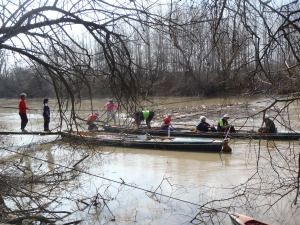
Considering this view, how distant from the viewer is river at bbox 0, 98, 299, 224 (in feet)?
21.1

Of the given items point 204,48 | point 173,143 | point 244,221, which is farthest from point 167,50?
point 173,143

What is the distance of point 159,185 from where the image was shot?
26.1ft

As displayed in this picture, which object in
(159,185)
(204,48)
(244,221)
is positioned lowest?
(159,185)

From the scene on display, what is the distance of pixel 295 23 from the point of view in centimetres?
368

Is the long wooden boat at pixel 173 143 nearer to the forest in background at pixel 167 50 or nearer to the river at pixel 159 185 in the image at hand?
the river at pixel 159 185

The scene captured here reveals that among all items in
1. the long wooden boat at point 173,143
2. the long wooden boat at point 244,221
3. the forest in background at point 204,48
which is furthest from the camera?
the long wooden boat at point 173,143

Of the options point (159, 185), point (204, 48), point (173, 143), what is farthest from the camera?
point (173, 143)

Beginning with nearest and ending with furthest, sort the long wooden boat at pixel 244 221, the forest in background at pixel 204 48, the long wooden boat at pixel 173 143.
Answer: the forest in background at pixel 204 48 → the long wooden boat at pixel 244 221 → the long wooden boat at pixel 173 143

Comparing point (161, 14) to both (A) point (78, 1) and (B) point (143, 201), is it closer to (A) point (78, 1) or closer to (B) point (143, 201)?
(A) point (78, 1)

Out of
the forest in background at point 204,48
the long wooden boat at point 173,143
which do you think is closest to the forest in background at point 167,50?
the forest in background at point 204,48

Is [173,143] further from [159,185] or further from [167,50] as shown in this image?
[167,50]

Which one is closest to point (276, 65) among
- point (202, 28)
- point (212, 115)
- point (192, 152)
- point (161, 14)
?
point (202, 28)

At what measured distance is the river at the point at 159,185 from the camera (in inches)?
254

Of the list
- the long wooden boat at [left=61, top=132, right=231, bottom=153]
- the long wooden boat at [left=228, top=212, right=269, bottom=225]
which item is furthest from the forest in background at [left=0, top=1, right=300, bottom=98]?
the long wooden boat at [left=61, top=132, right=231, bottom=153]
